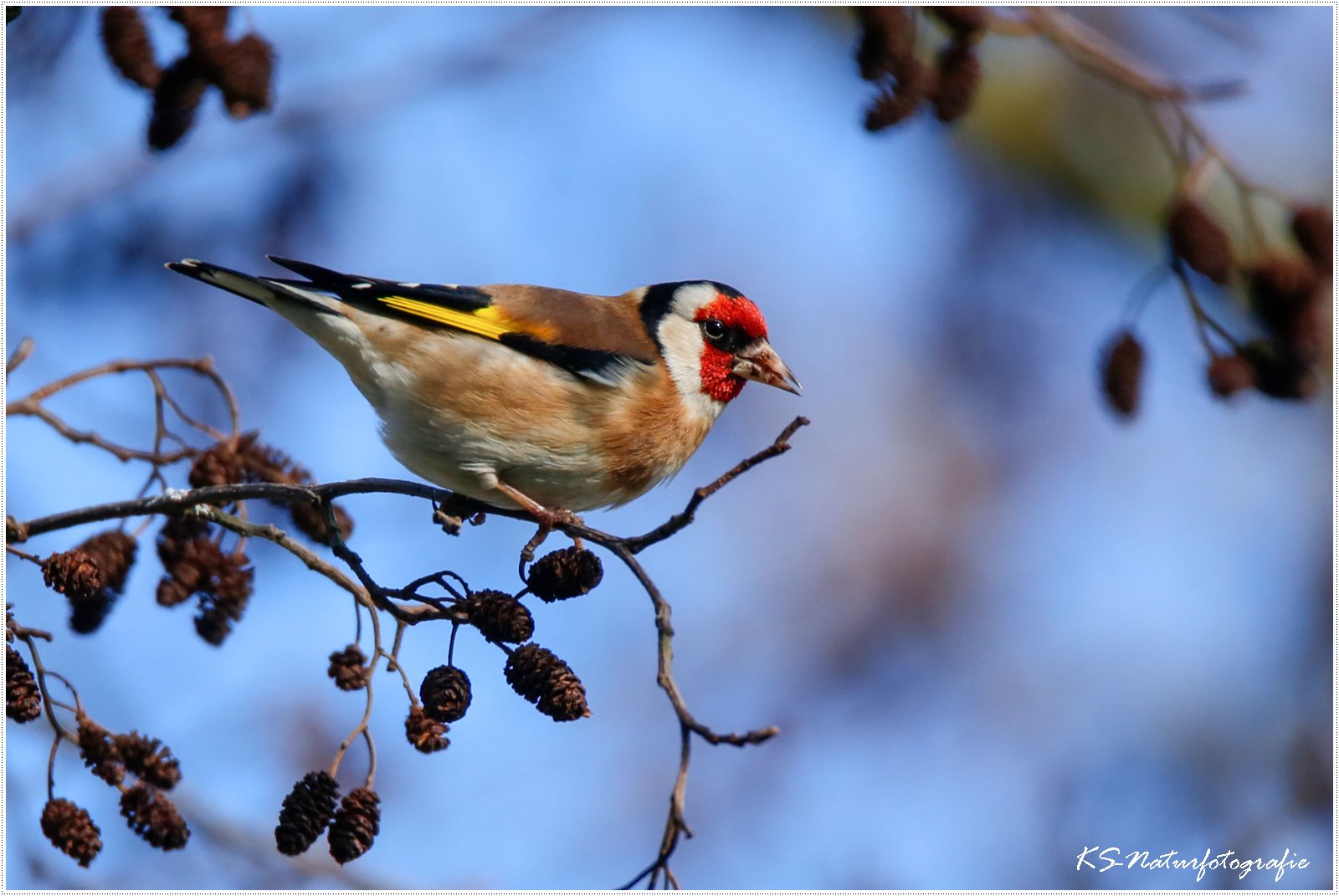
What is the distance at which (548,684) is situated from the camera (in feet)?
7.98

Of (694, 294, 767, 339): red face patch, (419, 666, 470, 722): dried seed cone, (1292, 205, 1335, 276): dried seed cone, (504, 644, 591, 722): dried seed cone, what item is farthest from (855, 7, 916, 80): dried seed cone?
(419, 666, 470, 722): dried seed cone

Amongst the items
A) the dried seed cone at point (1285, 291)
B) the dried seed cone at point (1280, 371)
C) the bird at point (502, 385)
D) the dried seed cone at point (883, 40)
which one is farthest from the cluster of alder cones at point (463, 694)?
the dried seed cone at point (1285, 291)

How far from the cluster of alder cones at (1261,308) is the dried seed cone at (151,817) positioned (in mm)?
2746

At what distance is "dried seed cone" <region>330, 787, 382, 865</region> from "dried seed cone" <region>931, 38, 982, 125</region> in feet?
7.75

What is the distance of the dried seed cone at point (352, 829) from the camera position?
2.37 meters

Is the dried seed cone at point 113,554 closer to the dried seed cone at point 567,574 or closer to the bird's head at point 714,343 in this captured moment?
the dried seed cone at point 567,574

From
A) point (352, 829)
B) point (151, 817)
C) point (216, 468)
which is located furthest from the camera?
point (216, 468)

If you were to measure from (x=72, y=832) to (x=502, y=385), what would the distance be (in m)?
1.53

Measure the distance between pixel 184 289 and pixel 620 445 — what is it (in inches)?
159

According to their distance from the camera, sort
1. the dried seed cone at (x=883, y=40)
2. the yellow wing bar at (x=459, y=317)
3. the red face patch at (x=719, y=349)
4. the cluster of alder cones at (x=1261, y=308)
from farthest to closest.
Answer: the red face patch at (x=719, y=349), the yellow wing bar at (x=459, y=317), the cluster of alder cones at (x=1261, y=308), the dried seed cone at (x=883, y=40)

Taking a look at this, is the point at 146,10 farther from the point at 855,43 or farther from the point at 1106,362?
the point at 1106,362

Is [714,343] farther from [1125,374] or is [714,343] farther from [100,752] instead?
[100,752]

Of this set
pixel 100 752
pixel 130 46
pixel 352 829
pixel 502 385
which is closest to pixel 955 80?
pixel 502 385

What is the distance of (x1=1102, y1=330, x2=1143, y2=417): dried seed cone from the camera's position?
12.0ft
